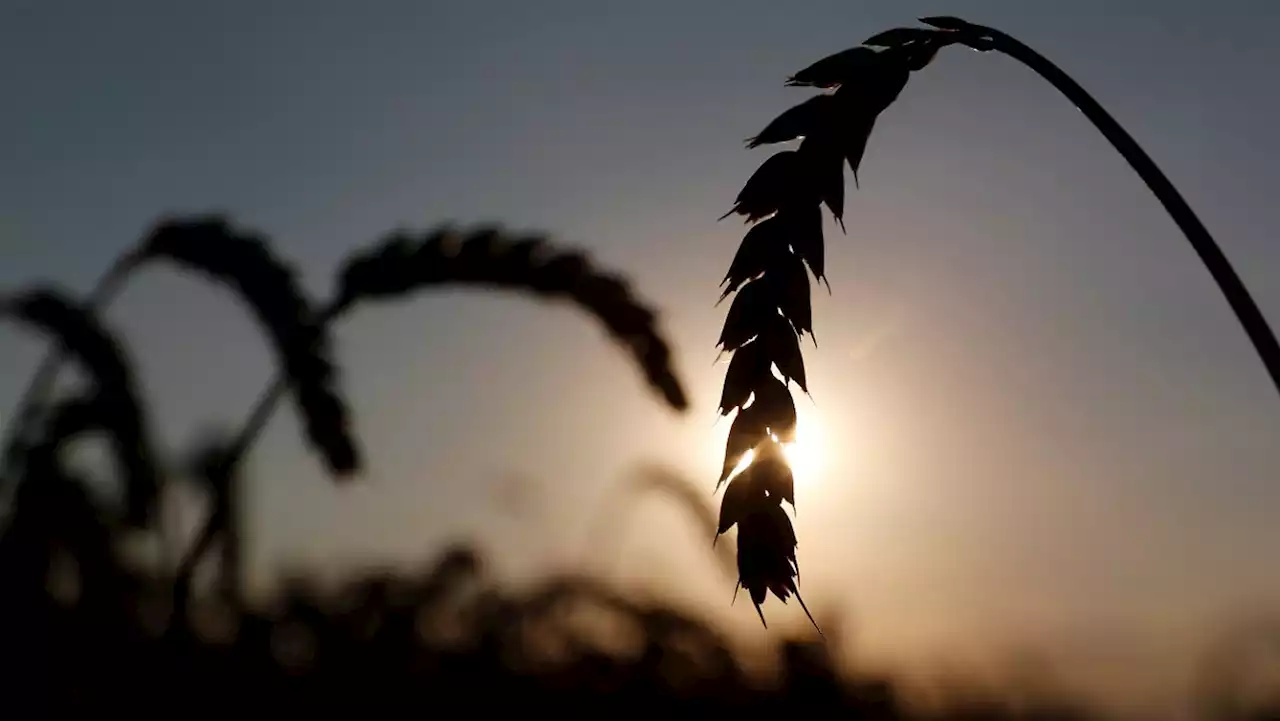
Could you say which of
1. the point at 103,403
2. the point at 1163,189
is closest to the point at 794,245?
the point at 1163,189

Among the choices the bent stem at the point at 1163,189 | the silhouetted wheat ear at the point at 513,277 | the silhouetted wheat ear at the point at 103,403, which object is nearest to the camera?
the bent stem at the point at 1163,189

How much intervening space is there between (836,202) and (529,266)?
5.78ft

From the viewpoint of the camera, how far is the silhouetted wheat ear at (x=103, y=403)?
5.20 metres

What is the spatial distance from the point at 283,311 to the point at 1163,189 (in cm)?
319

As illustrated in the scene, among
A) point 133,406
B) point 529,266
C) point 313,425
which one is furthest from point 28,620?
point 529,266

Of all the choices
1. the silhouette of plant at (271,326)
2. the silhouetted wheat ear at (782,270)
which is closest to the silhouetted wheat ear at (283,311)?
the silhouette of plant at (271,326)

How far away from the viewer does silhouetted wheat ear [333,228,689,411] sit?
15.3 feet

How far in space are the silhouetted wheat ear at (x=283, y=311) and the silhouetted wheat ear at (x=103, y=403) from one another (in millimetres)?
556

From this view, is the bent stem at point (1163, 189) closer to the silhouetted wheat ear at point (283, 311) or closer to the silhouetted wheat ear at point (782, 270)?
the silhouetted wheat ear at point (782, 270)

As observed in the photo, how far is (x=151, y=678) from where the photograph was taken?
4.90 m

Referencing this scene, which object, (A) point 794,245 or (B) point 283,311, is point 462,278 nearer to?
(B) point 283,311

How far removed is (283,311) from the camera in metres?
4.89

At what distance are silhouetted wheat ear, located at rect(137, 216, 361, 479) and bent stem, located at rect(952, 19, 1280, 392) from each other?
2.65 metres

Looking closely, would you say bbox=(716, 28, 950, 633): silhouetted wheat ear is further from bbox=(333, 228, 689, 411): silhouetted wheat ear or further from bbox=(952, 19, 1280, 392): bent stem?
bbox=(333, 228, 689, 411): silhouetted wheat ear
